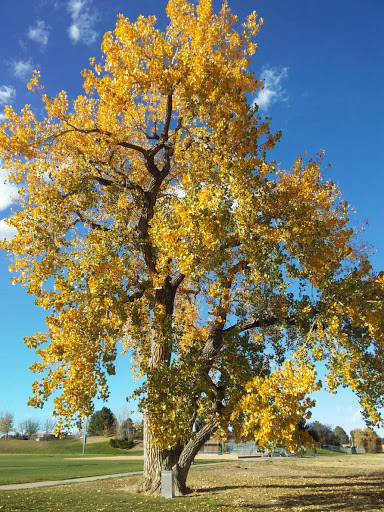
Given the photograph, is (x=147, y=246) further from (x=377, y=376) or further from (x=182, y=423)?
(x=377, y=376)

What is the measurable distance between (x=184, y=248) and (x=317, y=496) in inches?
413

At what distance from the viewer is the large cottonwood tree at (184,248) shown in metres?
10.7

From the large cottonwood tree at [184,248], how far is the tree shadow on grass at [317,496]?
2405 mm

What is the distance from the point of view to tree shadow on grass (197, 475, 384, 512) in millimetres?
12102

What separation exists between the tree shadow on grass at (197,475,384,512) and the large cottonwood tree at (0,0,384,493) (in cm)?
240

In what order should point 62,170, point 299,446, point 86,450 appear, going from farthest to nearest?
point 86,450
point 62,170
point 299,446

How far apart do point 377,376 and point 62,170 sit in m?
12.5

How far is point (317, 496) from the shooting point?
579 inches

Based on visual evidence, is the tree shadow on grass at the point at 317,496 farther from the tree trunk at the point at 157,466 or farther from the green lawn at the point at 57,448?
the green lawn at the point at 57,448

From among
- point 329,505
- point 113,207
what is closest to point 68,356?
point 113,207

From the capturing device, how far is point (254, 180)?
11.5m

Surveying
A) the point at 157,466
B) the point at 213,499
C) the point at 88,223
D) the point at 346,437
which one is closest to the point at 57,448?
the point at 157,466

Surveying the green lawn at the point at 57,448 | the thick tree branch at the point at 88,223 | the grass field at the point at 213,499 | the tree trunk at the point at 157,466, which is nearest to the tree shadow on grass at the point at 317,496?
the grass field at the point at 213,499

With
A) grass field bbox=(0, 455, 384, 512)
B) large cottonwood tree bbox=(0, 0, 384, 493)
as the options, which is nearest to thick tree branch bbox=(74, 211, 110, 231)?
large cottonwood tree bbox=(0, 0, 384, 493)
